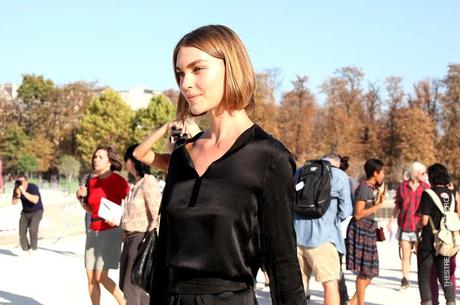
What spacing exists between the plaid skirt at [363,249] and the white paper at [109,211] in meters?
2.53

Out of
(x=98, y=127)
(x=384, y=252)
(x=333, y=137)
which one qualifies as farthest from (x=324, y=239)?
(x=98, y=127)

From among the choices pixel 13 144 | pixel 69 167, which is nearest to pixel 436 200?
pixel 69 167

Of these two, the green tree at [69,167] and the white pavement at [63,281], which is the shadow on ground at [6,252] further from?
the green tree at [69,167]

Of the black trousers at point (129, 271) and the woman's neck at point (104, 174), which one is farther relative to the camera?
the woman's neck at point (104, 174)

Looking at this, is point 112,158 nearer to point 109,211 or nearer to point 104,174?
point 104,174

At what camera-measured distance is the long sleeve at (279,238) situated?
1994 mm

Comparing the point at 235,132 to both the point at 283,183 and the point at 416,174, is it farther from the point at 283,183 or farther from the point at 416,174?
the point at 416,174

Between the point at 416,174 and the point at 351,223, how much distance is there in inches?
104

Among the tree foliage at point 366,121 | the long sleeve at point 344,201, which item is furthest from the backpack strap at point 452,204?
the tree foliage at point 366,121

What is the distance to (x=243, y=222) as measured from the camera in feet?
6.52

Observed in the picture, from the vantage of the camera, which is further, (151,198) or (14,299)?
(14,299)

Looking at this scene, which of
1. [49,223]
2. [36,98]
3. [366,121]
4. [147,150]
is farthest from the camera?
[36,98]

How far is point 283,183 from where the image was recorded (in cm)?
202

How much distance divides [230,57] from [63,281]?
9.23 meters
